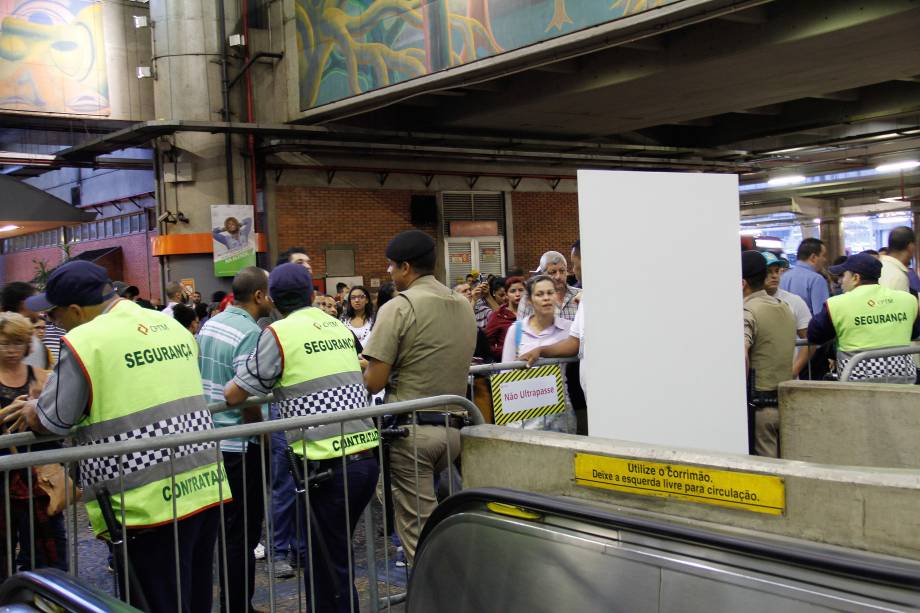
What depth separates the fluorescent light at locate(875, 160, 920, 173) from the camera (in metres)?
24.3

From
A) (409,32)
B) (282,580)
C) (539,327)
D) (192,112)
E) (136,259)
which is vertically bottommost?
(282,580)

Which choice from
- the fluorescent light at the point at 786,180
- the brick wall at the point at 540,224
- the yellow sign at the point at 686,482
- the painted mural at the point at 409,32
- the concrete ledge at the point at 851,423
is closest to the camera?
the yellow sign at the point at 686,482

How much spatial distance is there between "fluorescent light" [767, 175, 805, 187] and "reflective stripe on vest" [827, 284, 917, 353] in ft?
73.7

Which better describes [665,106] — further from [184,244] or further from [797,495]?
[797,495]

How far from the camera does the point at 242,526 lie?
16.1 feet

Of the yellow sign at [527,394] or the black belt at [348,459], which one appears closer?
the black belt at [348,459]

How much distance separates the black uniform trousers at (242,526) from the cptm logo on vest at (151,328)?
1132 mm

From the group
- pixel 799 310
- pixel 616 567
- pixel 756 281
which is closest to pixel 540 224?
pixel 799 310

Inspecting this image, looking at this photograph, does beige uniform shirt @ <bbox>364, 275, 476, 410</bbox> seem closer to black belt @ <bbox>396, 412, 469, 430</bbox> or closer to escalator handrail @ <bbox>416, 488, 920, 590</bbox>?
black belt @ <bbox>396, 412, 469, 430</bbox>

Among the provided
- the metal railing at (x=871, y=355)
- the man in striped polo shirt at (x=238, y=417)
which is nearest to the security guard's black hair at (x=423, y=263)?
the man in striped polo shirt at (x=238, y=417)

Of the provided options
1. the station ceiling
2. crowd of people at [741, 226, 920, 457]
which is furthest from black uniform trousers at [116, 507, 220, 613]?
the station ceiling

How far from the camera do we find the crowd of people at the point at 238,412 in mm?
3488

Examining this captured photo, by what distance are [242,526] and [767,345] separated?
3460 millimetres

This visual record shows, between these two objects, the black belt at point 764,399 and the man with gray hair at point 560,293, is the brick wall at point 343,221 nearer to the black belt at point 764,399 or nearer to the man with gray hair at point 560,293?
the man with gray hair at point 560,293
